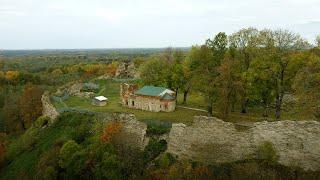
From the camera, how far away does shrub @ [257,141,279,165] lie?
21.8 meters

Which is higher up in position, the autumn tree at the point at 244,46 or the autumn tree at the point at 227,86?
the autumn tree at the point at 244,46

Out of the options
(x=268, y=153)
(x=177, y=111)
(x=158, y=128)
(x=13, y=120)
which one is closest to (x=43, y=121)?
(x=13, y=120)

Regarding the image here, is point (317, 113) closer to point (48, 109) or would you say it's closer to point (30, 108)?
point (48, 109)

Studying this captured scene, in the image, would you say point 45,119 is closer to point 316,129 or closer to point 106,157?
point 106,157

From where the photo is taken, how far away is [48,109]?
37.5 m

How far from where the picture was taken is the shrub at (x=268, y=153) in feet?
71.7

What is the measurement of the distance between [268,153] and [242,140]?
5.45 ft

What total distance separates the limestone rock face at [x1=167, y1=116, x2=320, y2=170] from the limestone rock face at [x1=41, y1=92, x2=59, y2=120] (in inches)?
569

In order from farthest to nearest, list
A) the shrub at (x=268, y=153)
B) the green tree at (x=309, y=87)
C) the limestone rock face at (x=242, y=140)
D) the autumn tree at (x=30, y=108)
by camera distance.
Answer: the autumn tree at (x=30, y=108), the green tree at (x=309, y=87), the shrub at (x=268, y=153), the limestone rock face at (x=242, y=140)

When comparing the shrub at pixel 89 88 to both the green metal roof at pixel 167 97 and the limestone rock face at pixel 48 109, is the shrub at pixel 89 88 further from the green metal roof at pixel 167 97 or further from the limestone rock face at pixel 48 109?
the green metal roof at pixel 167 97

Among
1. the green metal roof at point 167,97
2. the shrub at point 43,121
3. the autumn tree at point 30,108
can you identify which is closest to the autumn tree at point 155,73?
the green metal roof at point 167,97

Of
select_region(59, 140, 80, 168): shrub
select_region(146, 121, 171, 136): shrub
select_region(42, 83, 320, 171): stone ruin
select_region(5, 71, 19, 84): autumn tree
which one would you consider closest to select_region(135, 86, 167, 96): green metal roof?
select_region(146, 121, 171, 136): shrub

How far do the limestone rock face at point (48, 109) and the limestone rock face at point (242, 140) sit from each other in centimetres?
1446

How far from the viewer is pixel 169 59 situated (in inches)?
1651
